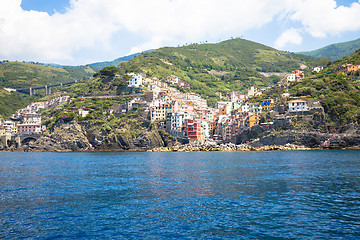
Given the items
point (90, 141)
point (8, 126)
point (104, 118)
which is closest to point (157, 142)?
point (90, 141)

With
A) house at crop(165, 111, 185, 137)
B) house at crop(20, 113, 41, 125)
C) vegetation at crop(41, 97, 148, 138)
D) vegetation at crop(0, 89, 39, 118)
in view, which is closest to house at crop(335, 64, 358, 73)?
house at crop(165, 111, 185, 137)

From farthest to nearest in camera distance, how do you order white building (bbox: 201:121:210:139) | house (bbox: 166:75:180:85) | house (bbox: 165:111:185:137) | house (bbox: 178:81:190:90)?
house (bbox: 178:81:190:90)
house (bbox: 166:75:180:85)
white building (bbox: 201:121:210:139)
house (bbox: 165:111:185:137)

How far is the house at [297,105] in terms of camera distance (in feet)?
317

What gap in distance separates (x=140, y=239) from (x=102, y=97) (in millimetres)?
130337

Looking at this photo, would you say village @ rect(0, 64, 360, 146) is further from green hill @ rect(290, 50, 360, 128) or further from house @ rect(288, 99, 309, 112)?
green hill @ rect(290, 50, 360, 128)

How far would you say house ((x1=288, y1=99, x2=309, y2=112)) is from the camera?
96706 millimetres

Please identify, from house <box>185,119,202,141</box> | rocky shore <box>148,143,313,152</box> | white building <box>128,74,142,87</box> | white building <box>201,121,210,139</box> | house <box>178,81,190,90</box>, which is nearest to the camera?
rocky shore <box>148,143,313,152</box>

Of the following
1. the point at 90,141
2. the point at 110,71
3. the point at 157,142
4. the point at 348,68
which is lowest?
the point at 157,142

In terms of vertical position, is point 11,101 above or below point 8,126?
above

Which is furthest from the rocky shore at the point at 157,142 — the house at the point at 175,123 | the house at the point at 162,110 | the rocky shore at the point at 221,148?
the house at the point at 162,110

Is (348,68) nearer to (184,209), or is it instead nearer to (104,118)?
(104,118)

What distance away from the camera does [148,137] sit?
341 feet

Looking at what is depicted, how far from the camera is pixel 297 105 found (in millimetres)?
98438

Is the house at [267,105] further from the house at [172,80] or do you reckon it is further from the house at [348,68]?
the house at [172,80]
